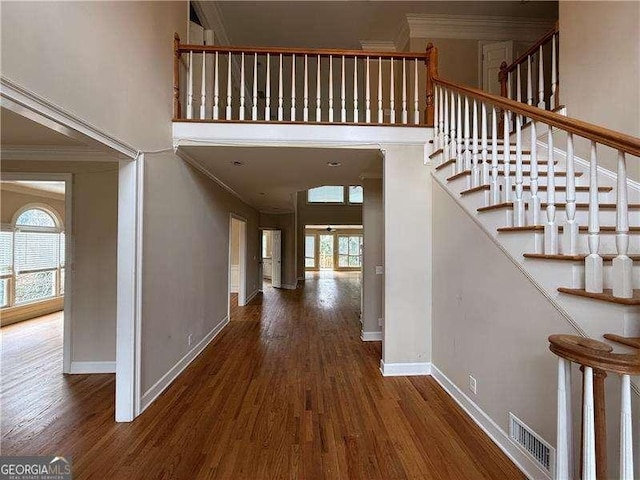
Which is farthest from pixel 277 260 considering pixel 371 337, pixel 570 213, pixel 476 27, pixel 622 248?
pixel 622 248

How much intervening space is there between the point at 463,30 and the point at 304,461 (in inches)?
223

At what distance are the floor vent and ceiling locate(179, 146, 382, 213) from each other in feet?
8.30

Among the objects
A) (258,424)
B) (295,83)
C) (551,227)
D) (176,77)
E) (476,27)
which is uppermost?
(476,27)

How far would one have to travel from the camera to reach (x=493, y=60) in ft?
14.5

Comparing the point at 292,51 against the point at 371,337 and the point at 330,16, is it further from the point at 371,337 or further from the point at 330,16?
the point at 371,337

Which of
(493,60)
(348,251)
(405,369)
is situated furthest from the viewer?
(348,251)

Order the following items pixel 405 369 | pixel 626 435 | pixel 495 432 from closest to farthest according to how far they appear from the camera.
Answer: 1. pixel 626 435
2. pixel 495 432
3. pixel 405 369

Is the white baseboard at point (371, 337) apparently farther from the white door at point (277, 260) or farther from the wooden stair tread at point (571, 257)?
the white door at point (277, 260)

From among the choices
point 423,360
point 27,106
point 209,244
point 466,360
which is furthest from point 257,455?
point 209,244

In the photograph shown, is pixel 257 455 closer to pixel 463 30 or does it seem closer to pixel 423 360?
pixel 423 360

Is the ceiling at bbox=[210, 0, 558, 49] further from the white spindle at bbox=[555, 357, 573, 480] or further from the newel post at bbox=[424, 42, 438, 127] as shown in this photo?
the white spindle at bbox=[555, 357, 573, 480]

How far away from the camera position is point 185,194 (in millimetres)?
3295

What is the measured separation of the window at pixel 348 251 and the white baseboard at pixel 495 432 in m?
12.9

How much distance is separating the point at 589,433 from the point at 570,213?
96 cm
